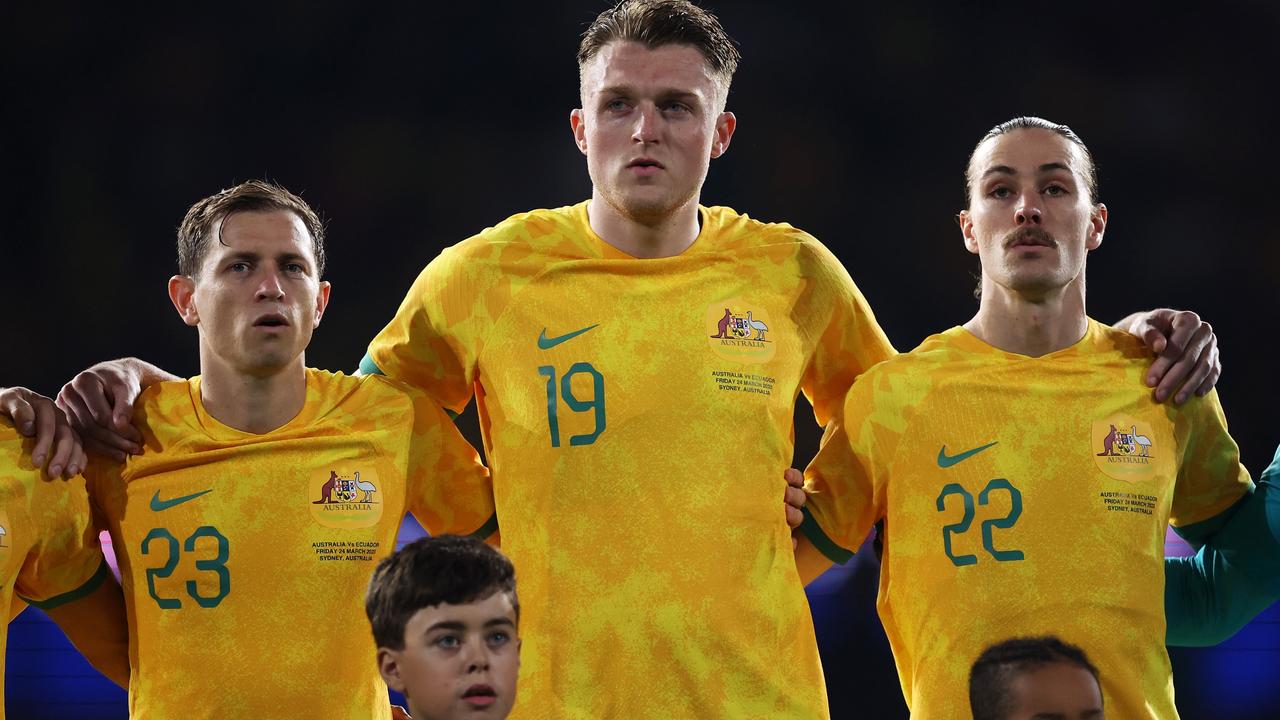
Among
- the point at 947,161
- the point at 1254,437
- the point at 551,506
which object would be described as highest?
the point at 947,161

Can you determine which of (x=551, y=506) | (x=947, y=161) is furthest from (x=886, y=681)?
(x=947, y=161)

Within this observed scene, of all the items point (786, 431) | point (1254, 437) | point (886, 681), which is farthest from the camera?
point (1254, 437)

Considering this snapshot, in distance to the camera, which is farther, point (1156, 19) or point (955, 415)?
point (1156, 19)

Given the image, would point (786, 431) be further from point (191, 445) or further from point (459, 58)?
point (459, 58)

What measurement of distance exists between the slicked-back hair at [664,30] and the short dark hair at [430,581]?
3.66ft

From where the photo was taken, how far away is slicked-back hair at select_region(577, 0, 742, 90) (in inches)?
120

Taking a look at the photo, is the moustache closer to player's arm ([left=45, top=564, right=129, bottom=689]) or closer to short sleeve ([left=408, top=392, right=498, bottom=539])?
short sleeve ([left=408, top=392, right=498, bottom=539])

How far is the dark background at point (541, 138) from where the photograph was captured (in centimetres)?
725

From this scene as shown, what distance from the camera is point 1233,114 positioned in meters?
7.50

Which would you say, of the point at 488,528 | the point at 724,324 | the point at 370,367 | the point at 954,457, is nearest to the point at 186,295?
the point at 370,367

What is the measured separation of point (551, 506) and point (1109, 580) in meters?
1.15

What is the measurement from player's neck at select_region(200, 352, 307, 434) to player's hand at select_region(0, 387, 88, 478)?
28cm

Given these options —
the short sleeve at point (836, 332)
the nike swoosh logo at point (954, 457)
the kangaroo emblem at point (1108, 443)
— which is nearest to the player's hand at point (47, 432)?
the short sleeve at point (836, 332)

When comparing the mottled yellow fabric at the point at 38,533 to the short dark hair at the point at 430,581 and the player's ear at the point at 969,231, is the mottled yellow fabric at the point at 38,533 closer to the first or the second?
the short dark hair at the point at 430,581
